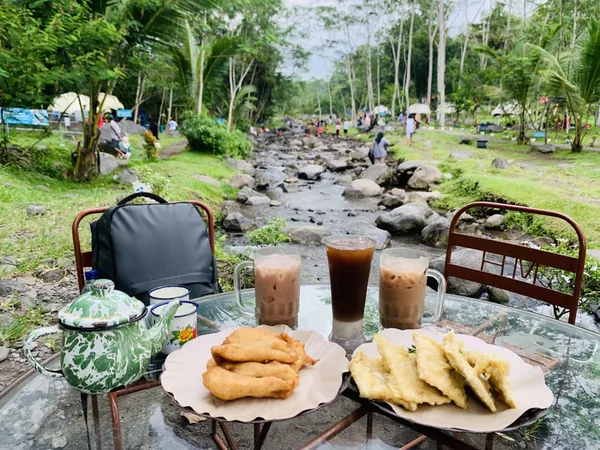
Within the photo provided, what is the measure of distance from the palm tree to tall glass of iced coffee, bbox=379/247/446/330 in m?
14.0

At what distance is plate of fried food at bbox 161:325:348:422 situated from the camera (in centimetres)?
95

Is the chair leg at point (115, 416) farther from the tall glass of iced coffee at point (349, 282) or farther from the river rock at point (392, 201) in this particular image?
the river rock at point (392, 201)

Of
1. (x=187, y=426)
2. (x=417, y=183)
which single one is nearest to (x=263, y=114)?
(x=417, y=183)

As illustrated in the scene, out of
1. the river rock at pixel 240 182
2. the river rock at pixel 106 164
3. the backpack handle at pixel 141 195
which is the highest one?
the backpack handle at pixel 141 195

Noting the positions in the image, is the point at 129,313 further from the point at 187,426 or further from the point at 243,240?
the point at 243,240

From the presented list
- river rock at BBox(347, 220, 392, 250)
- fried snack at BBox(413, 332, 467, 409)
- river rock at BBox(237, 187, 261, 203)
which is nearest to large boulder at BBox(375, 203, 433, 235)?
river rock at BBox(347, 220, 392, 250)

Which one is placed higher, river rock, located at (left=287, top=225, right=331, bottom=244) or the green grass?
the green grass

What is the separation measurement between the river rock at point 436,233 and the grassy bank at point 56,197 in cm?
414

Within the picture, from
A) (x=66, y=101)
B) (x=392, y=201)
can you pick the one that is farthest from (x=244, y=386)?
(x=66, y=101)

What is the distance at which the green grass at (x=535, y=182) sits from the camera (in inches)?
279

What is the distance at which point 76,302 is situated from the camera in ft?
3.45

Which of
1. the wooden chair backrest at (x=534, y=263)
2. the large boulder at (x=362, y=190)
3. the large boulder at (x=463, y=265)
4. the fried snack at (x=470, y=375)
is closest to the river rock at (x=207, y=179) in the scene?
the large boulder at (x=362, y=190)

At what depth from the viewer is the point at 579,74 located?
12938mm

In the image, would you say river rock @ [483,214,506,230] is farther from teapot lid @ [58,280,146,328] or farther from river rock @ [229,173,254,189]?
teapot lid @ [58,280,146,328]
